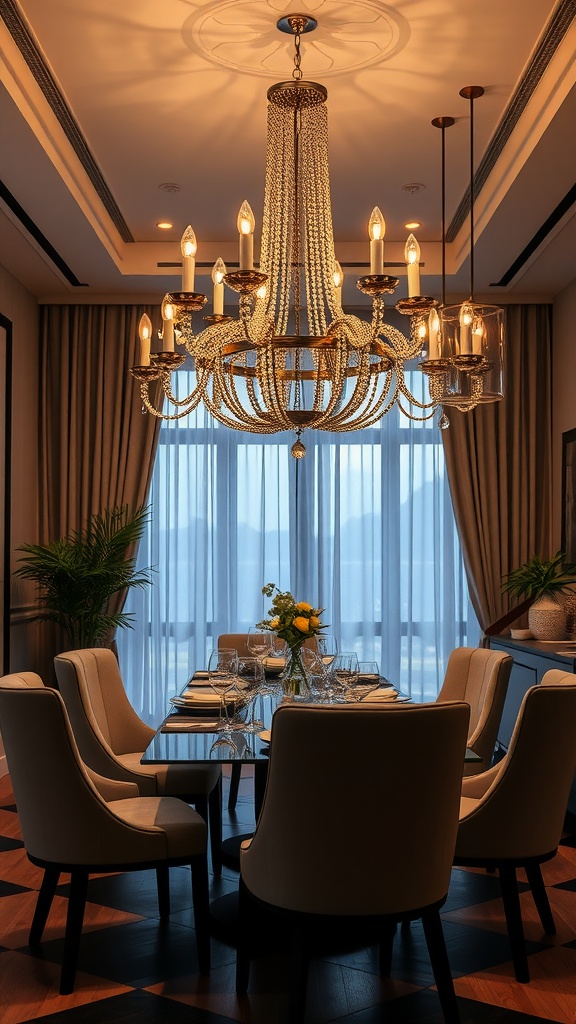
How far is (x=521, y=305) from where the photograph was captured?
6.36 m

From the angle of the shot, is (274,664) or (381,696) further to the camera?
(274,664)

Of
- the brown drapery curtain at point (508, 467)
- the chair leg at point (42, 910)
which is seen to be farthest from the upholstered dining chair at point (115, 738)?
the brown drapery curtain at point (508, 467)

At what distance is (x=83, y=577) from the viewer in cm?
554

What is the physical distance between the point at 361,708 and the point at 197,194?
3.62 metres

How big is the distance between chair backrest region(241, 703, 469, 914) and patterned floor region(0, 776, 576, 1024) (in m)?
0.54

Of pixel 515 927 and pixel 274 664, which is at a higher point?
pixel 274 664

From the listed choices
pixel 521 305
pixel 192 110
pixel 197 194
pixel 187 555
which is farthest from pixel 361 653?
pixel 192 110

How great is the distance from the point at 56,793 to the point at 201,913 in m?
0.58

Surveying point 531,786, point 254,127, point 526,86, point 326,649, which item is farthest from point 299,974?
point 254,127

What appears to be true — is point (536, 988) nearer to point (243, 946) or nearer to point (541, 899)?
point (541, 899)

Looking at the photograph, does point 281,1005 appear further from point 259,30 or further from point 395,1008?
point 259,30

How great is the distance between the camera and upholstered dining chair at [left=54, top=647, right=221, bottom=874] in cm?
339

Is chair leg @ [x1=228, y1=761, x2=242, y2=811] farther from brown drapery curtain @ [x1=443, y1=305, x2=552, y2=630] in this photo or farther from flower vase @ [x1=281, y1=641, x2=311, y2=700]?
brown drapery curtain @ [x1=443, y1=305, x2=552, y2=630]

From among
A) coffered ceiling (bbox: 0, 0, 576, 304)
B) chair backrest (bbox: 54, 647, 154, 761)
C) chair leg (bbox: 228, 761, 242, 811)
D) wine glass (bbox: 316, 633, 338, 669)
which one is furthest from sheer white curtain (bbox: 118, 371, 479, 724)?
wine glass (bbox: 316, 633, 338, 669)
